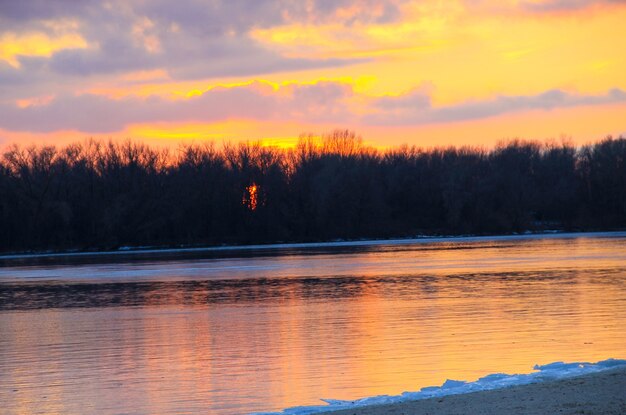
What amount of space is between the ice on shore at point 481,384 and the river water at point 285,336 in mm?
636

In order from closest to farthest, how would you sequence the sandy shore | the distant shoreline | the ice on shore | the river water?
the sandy shore → the ice on shore → the river water → the distant shoreline

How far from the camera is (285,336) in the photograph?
20.4 metres

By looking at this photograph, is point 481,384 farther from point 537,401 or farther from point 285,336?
point 285,336

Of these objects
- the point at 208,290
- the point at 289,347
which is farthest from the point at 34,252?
the point at 289,347

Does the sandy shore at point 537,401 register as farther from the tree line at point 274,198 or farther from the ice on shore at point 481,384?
the tree line at point 274,198

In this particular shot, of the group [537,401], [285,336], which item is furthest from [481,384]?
[285,336]

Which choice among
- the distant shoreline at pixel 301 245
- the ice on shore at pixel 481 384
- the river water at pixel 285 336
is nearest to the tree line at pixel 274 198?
the distant shoreline at pixel 301 245

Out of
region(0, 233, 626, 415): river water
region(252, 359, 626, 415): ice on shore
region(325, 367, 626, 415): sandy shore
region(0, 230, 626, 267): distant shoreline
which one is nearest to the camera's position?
region(325, 367, 626, 415): sandy shore

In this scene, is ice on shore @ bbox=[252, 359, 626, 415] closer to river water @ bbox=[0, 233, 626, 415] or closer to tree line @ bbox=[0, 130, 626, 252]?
river water @ bbox=[0, 233, 626, 415]

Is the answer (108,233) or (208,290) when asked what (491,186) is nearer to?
(108,233)

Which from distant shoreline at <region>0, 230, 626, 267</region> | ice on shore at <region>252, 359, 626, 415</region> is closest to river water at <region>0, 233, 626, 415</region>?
ice on shore at <region>252, 359, 626, 415</region>

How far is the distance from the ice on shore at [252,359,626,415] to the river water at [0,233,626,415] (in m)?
0.64

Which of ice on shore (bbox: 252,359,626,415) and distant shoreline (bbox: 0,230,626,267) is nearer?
ice on shore (bbox: 252,359,626,415)

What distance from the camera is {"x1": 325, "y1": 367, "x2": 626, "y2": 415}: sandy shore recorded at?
34.9 ft
